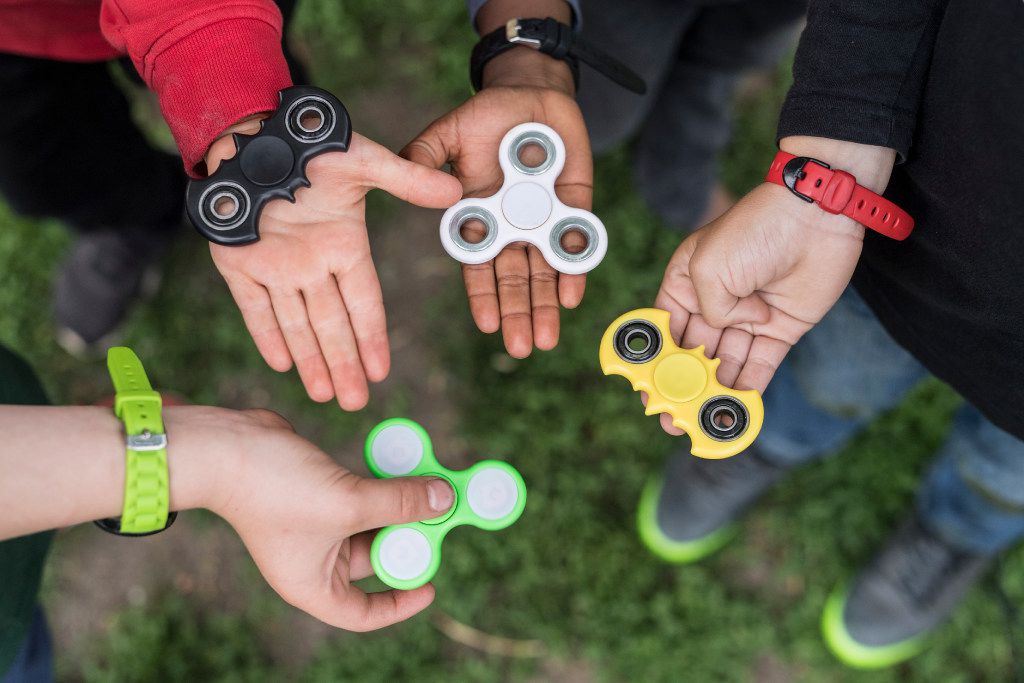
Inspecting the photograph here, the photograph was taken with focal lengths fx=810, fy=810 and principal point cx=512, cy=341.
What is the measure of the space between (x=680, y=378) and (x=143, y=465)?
3.46ft

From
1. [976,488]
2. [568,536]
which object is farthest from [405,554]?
[976,488]

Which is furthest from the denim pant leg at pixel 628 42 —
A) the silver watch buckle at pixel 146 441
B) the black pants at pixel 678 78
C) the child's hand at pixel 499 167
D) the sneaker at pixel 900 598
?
the sneaker at pixel 900 598

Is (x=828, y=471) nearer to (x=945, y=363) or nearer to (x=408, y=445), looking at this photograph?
(x=945, y=363)

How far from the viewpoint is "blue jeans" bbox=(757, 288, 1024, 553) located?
6.32 ft

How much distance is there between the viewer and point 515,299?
1825 mm

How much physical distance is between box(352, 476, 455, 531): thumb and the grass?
40.5 inches

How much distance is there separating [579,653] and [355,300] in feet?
4.80

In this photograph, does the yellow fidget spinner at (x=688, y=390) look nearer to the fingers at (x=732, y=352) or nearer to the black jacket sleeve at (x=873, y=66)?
the fingers at (x=732, y=352)

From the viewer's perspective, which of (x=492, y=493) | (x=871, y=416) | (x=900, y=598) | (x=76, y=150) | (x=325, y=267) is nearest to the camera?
(x=325, y=267)

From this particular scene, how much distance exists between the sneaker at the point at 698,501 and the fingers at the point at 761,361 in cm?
73

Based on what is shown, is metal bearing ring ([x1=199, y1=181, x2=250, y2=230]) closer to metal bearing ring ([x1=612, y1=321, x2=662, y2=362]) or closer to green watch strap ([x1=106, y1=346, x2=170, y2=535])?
green watch strap ([x1=106, y1=346, x2=170, y2=535])

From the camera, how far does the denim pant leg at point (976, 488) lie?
1.91 metres

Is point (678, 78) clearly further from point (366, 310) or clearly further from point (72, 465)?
point (72, 465)

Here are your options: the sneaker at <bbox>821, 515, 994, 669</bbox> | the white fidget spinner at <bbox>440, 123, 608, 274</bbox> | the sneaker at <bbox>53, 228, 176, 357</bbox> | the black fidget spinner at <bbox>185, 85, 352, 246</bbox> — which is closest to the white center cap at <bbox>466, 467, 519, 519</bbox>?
the white fidget spinner at <bbox>440, 123, 608, 274</bbox>
